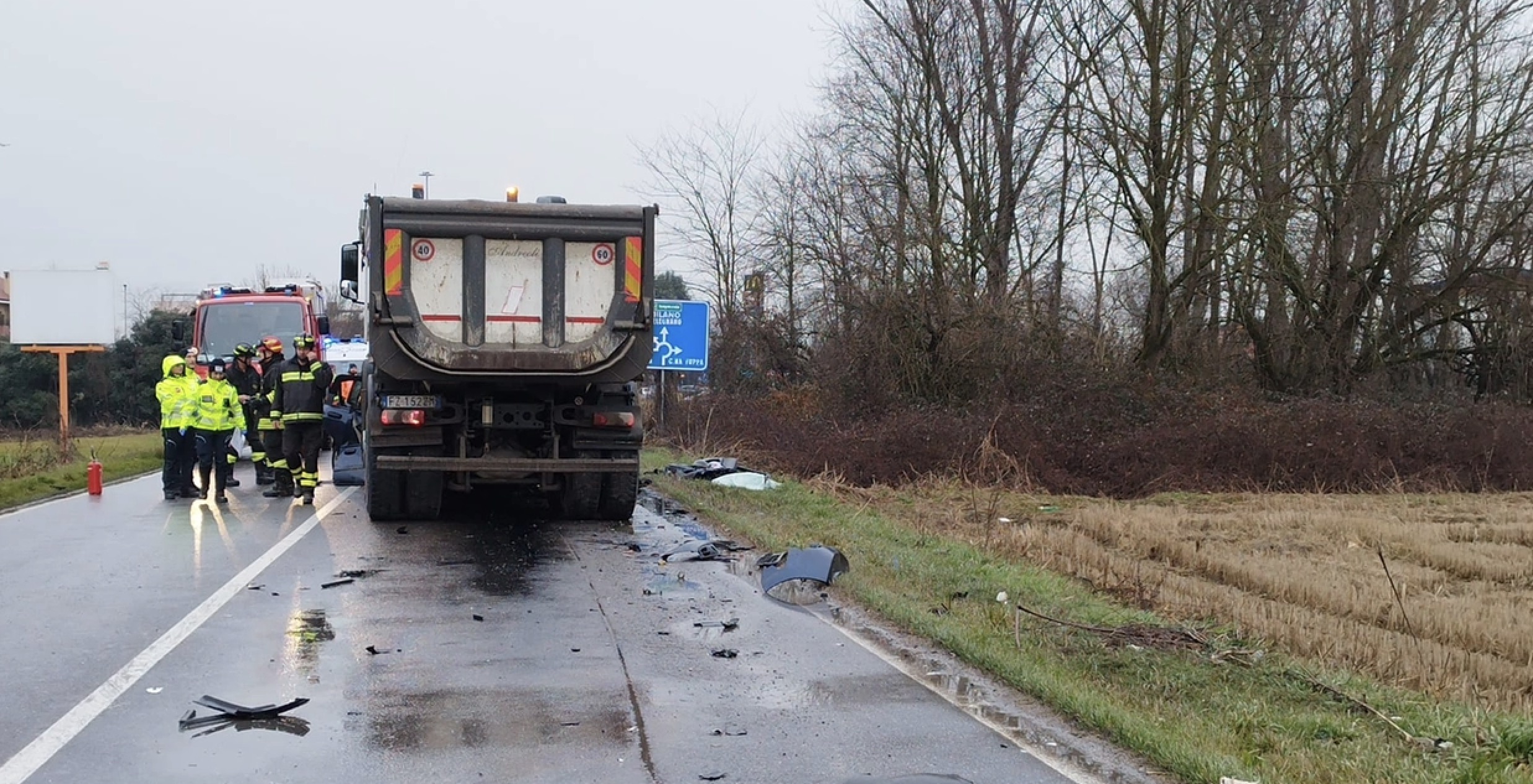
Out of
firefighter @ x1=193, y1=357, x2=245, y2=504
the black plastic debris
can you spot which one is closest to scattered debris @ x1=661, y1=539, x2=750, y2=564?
the black plastic debris

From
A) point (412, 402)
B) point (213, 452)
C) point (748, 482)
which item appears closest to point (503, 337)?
point (412, 402)

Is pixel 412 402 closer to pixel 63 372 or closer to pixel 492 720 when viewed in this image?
pixel 492 720

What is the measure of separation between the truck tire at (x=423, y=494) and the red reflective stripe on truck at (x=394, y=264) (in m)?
2.11

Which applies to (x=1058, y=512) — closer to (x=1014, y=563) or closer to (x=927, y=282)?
(x=1014, y=563)

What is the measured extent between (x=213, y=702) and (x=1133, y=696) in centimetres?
441

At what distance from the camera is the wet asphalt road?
531 centimetres

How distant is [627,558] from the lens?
11.0 m

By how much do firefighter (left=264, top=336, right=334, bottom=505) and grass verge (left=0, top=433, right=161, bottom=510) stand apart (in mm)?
3221

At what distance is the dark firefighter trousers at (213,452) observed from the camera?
50.9 ft

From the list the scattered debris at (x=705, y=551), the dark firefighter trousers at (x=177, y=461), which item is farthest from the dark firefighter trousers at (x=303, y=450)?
the scattered debris at (x=705, y=551)

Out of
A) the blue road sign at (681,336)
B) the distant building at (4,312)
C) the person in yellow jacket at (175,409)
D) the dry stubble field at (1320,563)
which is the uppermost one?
the distant building at (4,312)

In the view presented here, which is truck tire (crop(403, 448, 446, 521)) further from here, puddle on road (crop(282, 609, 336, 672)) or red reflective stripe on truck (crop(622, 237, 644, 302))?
puddle on road (crop(282, 609, 336, 672))

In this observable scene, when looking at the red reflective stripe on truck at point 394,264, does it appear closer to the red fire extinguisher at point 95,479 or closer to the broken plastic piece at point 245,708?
the broken plastic piece at point 245,708

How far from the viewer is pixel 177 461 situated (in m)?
15.6
